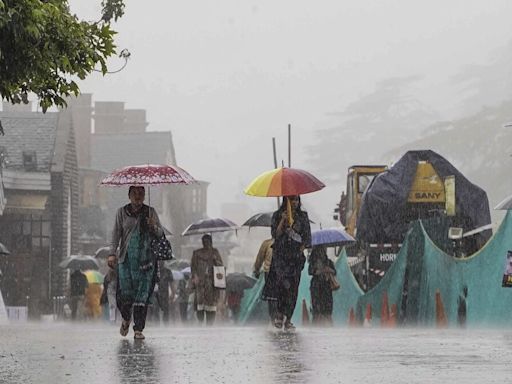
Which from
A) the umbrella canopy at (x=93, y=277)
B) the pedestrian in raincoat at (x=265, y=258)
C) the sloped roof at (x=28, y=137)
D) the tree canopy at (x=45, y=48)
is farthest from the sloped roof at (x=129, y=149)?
the tree canopy at (x=45, y=48)

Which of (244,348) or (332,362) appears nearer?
(332,362)

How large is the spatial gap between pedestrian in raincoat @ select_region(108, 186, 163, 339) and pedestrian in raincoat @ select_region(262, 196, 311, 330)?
8.68 ft

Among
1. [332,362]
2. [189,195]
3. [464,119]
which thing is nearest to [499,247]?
[332,362]

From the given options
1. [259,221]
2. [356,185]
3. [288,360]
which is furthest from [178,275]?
[288,360]

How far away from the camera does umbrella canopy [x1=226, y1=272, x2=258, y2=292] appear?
38250mm

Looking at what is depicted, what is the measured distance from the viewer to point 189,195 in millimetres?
91125

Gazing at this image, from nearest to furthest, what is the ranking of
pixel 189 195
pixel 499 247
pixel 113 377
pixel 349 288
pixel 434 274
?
pixel 113 377 < pixel 499 247 < pixel 434 274 < pixel 349 288 < pixel 189 195

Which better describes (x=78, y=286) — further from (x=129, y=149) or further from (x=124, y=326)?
(x=129, y=149)

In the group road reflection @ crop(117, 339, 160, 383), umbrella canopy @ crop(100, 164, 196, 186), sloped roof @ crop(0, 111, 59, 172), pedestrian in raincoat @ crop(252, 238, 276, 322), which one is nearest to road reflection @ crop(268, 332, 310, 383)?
road reflection @ crop(117, 339, 160, 383)

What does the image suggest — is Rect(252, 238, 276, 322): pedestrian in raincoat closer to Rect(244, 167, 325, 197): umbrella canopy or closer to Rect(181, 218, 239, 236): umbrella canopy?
Rect(244, 167, 325, 197): umbrella canopy

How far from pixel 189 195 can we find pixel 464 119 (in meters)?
18.2

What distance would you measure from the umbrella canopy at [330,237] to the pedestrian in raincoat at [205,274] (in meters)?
2.14

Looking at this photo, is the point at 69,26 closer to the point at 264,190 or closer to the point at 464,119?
the point at 264,190

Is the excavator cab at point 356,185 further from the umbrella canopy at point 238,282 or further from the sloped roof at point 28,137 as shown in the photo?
the sloped roof at point 28,137
